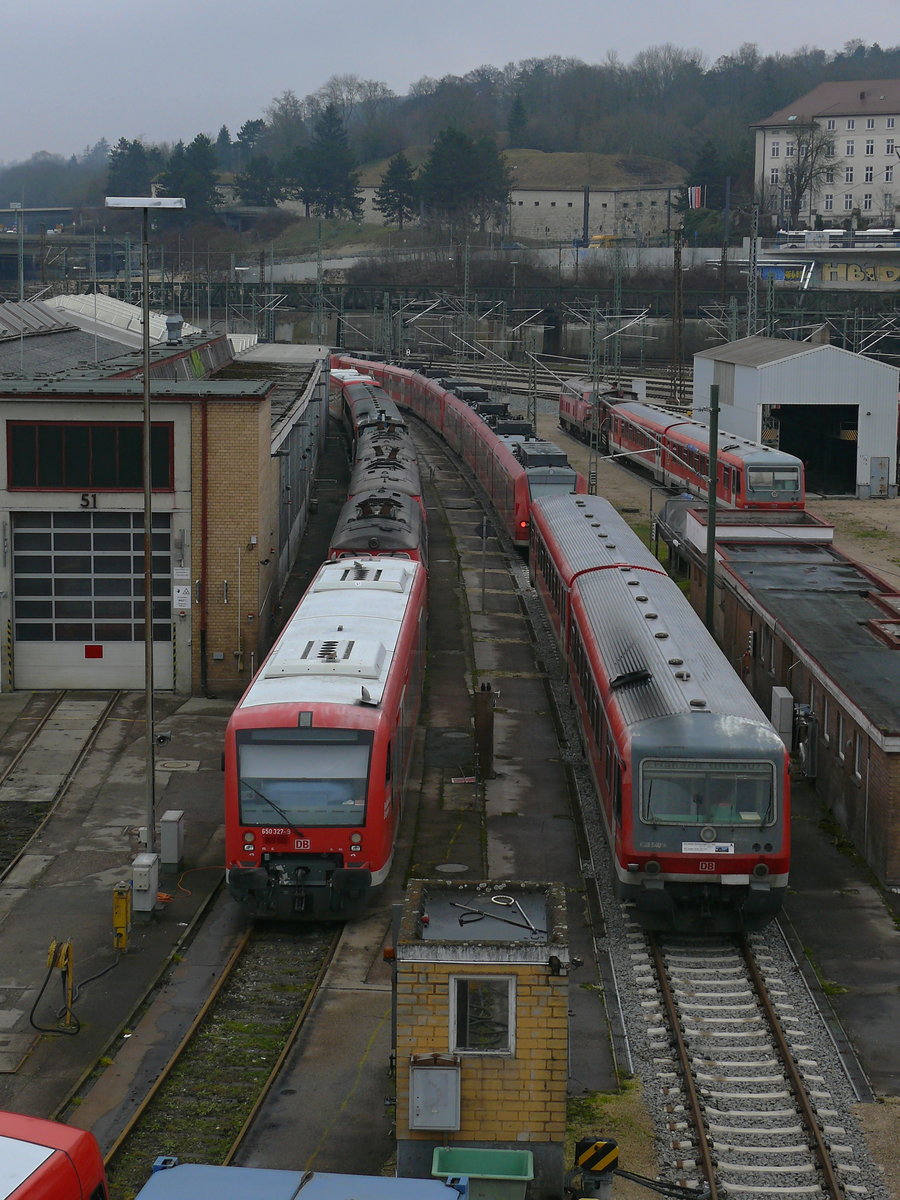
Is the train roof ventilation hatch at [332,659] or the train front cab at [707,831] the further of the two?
the train roof ventilation hatch at [332,659]

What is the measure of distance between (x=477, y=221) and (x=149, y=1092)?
6088 inches

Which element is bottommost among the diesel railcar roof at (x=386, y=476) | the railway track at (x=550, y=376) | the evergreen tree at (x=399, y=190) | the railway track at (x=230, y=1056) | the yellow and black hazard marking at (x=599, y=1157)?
the railway track at (x=230, y=1056)

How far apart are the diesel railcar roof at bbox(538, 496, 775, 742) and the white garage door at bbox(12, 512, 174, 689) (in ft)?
25.0

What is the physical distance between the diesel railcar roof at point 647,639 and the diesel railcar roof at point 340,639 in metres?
2.97

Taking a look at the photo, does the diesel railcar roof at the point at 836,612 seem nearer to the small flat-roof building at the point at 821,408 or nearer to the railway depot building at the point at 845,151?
the small flat-roof building at the point at 821,408

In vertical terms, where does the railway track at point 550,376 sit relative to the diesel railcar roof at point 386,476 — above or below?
above

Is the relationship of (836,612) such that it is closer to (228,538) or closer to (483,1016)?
(228,538)

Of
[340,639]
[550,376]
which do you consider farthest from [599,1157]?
[550,376]

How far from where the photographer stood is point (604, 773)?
66.6ft

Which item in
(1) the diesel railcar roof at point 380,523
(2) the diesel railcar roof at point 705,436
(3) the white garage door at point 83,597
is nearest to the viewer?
(1) the diesel railcar roof at point 380,523

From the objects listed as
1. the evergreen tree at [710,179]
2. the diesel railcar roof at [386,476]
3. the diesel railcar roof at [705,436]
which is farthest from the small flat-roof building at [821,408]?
the evergreen tree at [710,179]

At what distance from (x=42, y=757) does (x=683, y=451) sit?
31596 mm

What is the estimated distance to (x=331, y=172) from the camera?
174m

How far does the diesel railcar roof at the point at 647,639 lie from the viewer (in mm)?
18531
